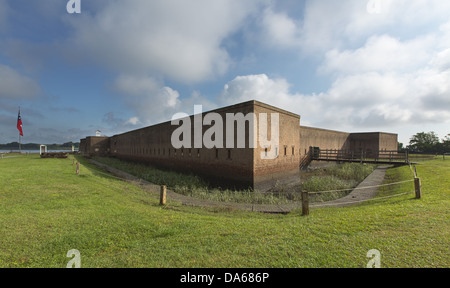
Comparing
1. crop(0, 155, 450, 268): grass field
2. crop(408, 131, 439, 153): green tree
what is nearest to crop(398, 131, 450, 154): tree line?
crop(408, 131, 439, 153): green tree

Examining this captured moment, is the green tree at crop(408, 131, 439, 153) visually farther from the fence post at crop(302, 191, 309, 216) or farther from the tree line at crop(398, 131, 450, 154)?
the fence post at crop(302, 191, 309, 216)

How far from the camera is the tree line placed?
36.7 m

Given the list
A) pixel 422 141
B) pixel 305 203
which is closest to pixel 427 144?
pixel 422 141

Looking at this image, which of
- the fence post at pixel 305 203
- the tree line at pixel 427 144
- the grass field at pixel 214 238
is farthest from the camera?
the tree line at pixel 427 144

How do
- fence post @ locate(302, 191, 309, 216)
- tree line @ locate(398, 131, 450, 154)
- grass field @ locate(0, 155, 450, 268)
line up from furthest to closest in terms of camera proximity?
tree line @ locate(398, 131, 450, 154)
fence post @ locate(302, 191, 309, 216)
grass field @ locate(0, 155, 450, 268)

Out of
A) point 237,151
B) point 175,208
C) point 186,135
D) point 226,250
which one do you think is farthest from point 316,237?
point 186,135

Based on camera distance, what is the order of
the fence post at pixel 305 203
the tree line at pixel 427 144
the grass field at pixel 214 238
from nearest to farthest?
the grass field at pixel 214 238
the fence post at pixel 305 203
the tree line at pixel 427 144

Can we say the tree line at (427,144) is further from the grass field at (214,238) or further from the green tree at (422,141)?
the grass field at (214,238)

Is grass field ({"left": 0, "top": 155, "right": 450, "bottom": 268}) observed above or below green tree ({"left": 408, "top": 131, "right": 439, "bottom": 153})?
below

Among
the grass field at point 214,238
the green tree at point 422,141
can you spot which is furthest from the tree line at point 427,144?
the grass field at point 214,238

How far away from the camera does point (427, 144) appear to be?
4147 cm

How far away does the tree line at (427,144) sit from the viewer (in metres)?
36.7

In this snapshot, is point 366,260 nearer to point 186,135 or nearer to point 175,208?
point 175,208
